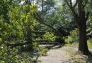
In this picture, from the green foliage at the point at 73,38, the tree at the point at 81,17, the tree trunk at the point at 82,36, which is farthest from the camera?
the green foliage at the point at 73,38

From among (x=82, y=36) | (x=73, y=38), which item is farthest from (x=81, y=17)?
(x=73, y=38)

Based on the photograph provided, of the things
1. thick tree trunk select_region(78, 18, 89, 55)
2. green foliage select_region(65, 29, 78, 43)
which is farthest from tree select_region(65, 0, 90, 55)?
green foliage select_region(65, 29, 78, 43)

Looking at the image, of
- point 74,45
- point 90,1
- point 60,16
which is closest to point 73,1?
point 90,1

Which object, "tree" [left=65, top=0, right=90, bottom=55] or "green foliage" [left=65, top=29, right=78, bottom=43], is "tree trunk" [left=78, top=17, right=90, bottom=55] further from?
"green foliage" [left=65, top=29, right=78, bottom=43]

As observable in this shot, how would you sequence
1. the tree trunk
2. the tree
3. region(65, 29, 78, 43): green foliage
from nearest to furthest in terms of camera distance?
the tree < the tree trunk < region(65, 29, 78, 43): green foliage

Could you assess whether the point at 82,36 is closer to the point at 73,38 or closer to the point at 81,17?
the point at 81,17

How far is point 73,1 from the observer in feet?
74.9

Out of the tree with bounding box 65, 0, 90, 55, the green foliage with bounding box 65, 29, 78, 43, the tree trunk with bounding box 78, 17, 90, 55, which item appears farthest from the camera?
the green foliage with bounding box 65, 29, 78, 43

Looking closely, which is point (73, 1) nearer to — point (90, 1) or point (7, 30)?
point (90, 1)

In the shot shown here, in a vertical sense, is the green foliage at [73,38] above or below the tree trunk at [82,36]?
below

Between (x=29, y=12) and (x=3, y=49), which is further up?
(x=29, y=12)

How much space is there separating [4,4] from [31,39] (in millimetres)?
951

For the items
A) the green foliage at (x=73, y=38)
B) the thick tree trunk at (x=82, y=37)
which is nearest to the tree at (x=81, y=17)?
the thick tree trunk at (x=82, y=37)

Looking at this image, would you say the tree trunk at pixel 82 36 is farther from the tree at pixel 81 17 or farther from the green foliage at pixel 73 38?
the green foliage at pixel 73 38
